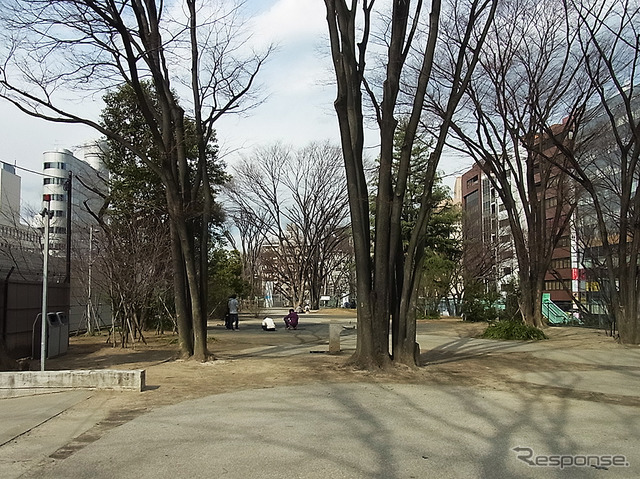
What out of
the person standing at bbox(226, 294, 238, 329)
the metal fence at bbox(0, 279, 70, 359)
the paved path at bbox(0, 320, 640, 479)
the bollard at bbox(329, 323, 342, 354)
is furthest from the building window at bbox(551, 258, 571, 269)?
the metal fence at bbox(0, 279, 70, 359)

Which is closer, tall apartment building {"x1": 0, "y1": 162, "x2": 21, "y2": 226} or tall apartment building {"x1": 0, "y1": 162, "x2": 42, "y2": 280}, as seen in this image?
tall apartment building {"x1": 0, "y1": 162, "x2": 42, "y2": 280}

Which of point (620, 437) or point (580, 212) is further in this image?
point (580, 212)

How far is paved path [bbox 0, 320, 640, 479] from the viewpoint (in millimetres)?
5480

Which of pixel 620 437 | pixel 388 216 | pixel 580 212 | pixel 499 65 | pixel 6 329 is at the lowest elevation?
pixel 620 437

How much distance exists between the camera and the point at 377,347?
39.1 feet

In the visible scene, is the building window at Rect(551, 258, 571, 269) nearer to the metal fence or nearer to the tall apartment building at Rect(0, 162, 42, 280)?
the tall apartment building at Rect(0, 162, 42, 280)

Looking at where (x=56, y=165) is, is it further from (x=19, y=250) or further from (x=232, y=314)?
(x=19, y=250)

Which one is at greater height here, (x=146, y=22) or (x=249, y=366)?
(x=146, y=22)

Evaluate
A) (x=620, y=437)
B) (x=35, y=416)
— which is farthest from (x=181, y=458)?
(x=620, y=437)

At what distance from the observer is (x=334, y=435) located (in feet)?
22.2

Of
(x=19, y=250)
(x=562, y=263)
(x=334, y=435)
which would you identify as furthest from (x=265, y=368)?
(x=562, y=263)

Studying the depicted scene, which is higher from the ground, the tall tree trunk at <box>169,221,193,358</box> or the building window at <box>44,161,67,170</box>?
the building window at <box>44,161,67,170</box>

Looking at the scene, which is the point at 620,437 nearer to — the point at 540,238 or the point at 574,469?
the point at 574,469

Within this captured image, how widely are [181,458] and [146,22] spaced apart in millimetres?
10859
